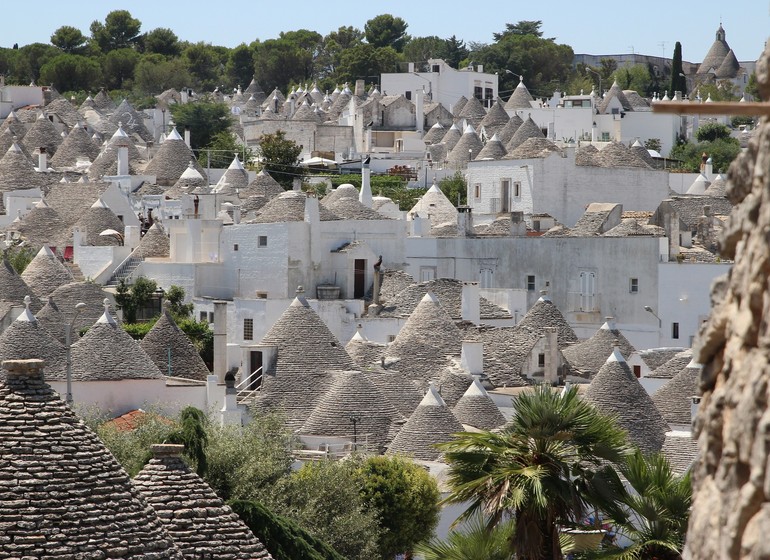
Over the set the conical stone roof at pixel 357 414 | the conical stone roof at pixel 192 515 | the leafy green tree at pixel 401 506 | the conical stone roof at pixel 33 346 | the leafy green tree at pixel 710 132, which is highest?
the leafy green tree at pixel 710 132

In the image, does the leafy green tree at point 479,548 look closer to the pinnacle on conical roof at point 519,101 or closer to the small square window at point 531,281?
the small square window at point 531,281

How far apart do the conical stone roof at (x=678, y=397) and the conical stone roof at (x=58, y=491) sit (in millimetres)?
26188

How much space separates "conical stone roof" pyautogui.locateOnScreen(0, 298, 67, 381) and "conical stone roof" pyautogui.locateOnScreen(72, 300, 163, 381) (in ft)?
1.02

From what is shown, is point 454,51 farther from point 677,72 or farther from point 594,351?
point 594,351

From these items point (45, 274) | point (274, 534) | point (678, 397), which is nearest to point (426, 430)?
point (678, 397)

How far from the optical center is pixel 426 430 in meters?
37.0

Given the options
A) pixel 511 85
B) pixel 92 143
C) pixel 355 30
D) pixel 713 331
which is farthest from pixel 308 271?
pixel 355 30

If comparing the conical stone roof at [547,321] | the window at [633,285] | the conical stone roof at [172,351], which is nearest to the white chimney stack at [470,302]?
the conical stone roof at [547,321]

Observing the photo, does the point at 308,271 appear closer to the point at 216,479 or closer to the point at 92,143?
the point at 216,479

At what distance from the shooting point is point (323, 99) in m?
116

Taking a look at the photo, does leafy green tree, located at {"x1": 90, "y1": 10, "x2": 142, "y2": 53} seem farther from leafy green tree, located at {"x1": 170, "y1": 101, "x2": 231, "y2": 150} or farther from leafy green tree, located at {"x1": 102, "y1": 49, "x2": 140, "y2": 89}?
leafy green tree, located at {"x1": 170, "y1": 101, "x2": 231, "y2": 150}

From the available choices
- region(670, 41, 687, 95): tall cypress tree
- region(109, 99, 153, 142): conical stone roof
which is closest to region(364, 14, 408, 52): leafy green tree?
region(670, 41, 687, 95): tall cypress tree

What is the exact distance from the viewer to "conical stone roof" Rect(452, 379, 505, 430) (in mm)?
38938

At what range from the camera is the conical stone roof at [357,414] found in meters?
38.5
